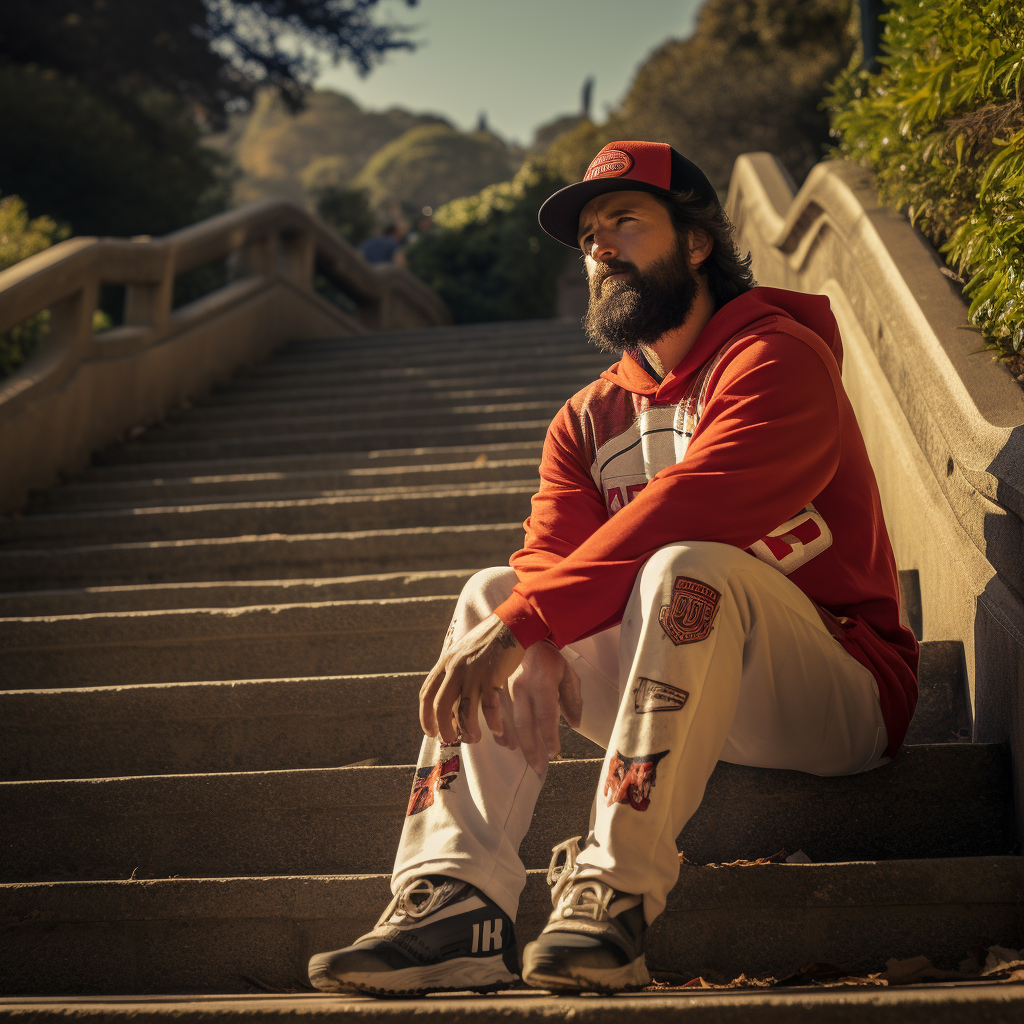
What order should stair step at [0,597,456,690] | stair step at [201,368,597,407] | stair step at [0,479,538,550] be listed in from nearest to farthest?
stair step at [0,597,456,690] → stair step at [0,479,538,550] → stair step at [201,368,597,407]

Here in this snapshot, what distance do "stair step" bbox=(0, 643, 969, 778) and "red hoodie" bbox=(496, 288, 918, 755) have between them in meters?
0.84

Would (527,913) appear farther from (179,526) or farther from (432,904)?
(179,526)

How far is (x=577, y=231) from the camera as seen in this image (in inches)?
99.4

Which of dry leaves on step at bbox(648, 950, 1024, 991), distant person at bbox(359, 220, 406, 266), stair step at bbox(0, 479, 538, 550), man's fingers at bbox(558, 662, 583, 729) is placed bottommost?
dry leaves on step at bbox(648, 950, 1024, 991)

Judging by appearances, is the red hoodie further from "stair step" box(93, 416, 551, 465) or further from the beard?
"stair step" box(93, 416, 551, 465)

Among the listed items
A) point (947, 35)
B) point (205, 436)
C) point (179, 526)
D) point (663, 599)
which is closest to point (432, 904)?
point (663, 599)

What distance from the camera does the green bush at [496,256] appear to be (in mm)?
15000

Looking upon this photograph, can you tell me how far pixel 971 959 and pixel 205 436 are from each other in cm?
510

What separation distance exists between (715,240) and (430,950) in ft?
5.79

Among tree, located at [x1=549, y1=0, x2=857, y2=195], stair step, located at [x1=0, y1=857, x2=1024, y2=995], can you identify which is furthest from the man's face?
tree, located at [x1=549, y1=0, x2=857, y2=195]

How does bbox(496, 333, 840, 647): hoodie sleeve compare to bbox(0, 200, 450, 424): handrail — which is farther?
bbox(0, 200, 450, 424): handrail

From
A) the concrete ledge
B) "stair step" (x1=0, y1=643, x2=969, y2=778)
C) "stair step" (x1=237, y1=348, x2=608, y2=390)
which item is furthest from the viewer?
"stair step" (x1=237, y1=348, x2=608, y2=390)

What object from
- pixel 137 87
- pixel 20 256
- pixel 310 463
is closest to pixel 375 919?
pixel 310 463

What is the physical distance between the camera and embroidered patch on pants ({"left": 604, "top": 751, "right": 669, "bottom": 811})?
153cm
